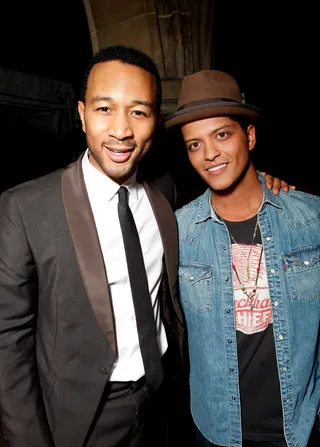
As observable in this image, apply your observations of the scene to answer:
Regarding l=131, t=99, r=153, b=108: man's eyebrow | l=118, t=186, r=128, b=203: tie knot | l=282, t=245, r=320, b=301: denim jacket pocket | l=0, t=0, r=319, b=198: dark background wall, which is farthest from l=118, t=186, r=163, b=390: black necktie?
l=0, t=0, r=319, b=198: dark background wall

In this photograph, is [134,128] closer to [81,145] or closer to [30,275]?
[30,275]

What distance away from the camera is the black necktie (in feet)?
4.51

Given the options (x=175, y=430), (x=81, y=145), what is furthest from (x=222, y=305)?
(x=81, y=145)

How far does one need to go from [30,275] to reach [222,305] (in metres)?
0.86

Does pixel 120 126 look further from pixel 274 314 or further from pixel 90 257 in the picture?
pixel 274 314

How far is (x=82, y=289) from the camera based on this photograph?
4.29 feet

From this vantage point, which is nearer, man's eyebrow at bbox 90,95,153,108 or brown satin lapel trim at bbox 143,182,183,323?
man's eyebrow at bbox 90,95,153,108

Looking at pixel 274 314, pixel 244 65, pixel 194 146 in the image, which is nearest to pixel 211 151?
pixel 194 146

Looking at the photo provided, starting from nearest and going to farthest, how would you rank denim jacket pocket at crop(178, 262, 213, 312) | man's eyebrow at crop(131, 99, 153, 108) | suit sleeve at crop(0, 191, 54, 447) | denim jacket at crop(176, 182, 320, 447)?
suit sleeve at crop(0, 191, 54, 447), man's eyebrow at crop(131, 99, 153, 108), denim jacket at crop(176, 182, 320, 447), denim jacket pocket at crop(178, 262, 213, 312)

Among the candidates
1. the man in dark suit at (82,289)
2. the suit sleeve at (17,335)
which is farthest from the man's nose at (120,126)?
the suit sleeve at (17,335)

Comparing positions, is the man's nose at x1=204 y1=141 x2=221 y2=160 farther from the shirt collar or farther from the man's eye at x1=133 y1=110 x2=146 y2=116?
the shirt collar

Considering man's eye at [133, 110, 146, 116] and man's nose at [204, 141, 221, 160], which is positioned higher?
man's eye at [133, 110, 146, 116]

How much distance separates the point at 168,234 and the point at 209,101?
2.21 ft

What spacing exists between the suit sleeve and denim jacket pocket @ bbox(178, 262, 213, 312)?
2.39 ft
